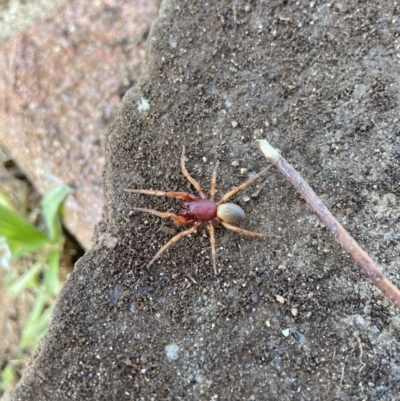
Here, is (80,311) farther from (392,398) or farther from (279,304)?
(392,398)

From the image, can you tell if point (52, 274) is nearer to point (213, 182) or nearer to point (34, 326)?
point (34, 326)

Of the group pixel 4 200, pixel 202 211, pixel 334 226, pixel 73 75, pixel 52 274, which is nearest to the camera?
pixel 334 226

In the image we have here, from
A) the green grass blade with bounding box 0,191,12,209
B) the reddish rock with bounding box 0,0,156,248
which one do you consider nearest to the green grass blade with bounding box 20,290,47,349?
the green grass blade with bounding box 0,191,12,209

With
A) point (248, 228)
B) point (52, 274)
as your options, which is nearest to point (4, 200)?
point (52, 274)

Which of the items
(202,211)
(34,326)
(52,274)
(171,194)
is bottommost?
(34,326)

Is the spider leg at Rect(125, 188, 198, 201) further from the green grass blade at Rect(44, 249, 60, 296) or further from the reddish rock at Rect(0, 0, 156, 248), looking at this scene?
the green grass blade at Rect(44, 249, 60, 296)

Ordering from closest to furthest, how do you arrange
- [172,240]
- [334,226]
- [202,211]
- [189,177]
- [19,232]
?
[334,226], [172,240], [189,177], [202,211], [19,232]

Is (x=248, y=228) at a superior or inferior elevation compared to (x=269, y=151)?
inferior
